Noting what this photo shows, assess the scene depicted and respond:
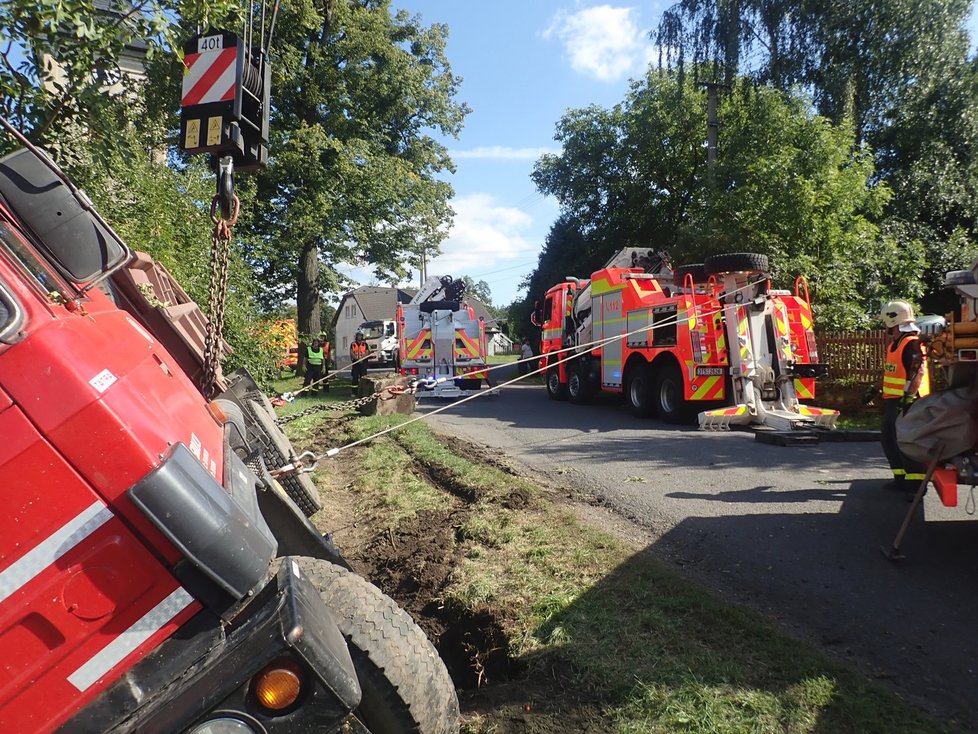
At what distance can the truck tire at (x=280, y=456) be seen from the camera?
4758mm

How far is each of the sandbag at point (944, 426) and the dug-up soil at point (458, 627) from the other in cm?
286

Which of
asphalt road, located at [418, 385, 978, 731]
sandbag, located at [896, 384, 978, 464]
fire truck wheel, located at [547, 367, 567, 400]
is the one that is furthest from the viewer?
fire truck wheel, located at [547, 367, 567, 400]

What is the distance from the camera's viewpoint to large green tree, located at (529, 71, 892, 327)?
1412 cm

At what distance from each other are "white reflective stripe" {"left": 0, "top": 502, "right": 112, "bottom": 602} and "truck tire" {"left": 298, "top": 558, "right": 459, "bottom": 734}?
846mm

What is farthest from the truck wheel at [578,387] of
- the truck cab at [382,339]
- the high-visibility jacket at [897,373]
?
the truck cab at [382,339]

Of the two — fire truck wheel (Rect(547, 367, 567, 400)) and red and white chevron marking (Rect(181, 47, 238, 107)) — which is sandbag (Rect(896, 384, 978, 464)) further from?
fire truck wheel (Rect(547, 367, 567, 400))

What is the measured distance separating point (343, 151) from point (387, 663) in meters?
18.8

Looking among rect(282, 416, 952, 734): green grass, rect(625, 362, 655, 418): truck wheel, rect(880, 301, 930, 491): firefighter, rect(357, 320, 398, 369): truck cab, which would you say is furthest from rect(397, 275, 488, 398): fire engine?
rect(282, 416, 952, 734): green grass

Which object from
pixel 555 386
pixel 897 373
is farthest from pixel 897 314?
pixel 555 386

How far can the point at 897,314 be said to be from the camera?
6008 mm

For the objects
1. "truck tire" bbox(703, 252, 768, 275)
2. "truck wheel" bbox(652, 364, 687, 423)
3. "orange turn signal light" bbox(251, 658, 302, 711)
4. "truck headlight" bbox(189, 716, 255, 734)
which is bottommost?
"truck wheel" bbox(652, 364, 687, 423)

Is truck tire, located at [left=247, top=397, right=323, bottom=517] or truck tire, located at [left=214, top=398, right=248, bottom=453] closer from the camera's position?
truck tire, located at [left=214, top=398, right=248, bottom=453]

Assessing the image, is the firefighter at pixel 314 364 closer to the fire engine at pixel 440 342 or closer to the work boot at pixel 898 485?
the fire engine at pixel 440 342

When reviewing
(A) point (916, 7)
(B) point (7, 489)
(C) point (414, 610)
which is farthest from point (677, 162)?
(B) point (7, 489)
